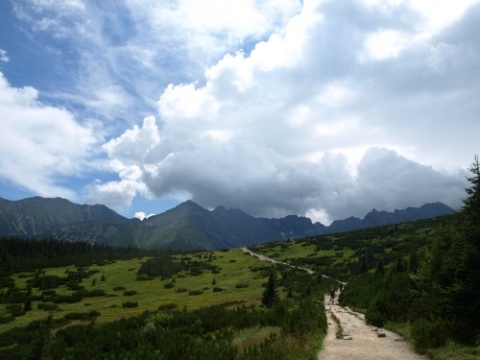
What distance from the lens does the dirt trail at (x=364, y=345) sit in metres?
16.2

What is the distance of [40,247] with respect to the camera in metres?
141

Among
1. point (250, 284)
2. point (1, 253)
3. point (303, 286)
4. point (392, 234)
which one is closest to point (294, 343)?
point (303, 286)

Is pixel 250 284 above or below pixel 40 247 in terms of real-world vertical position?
below

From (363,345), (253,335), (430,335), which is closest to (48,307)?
(253,335)

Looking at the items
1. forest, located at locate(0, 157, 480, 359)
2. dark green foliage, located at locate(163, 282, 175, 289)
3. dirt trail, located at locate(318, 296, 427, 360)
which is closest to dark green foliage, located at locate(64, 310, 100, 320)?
forest, located at locate(0, 157, 480, 359)

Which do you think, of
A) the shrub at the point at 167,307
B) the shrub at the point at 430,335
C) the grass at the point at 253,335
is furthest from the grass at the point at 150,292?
the shrub at the point at 430,335

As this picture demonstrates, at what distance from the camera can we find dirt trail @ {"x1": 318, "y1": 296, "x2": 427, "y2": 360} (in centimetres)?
1616

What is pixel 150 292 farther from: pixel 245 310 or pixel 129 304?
pixel 245 310

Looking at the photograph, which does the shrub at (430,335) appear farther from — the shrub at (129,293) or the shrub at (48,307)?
the shrub at (129,293)

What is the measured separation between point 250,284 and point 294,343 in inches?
1765

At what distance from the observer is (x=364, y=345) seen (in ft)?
60.3

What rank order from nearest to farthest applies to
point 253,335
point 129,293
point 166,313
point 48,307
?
point 253,335 → point 166,313 → point 48,307 → point 129,293

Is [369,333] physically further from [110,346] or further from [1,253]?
[1,253]

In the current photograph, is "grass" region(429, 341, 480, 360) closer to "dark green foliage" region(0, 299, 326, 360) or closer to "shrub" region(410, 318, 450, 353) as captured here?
"shrub" region(410, 318, 450, 353)
